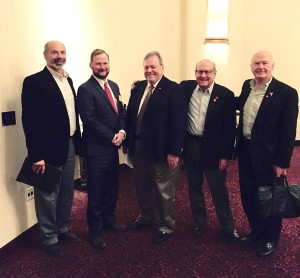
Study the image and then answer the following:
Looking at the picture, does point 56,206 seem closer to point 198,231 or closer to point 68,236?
point 68,236

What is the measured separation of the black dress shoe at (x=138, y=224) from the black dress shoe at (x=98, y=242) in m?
0.33

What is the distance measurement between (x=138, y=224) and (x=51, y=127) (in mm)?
1109

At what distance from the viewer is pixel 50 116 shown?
2.13 metres

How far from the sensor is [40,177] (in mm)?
2141

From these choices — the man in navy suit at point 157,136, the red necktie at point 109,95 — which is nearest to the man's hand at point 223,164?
the man in navy suit at point 157,136

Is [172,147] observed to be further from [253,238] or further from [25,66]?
[25,66]

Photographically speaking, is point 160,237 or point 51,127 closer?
point 51,127

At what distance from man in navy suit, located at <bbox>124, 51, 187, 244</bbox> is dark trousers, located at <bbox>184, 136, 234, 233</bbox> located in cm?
12

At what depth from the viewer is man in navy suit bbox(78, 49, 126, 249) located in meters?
2.22

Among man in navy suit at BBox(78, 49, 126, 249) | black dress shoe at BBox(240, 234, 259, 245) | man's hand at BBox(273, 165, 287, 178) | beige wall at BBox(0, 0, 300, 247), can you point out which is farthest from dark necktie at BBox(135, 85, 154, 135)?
black dress shoe at BBox(240, 234, 259, 245)

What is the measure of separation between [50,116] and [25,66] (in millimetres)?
532

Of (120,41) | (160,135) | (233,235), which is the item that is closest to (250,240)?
(233,235)

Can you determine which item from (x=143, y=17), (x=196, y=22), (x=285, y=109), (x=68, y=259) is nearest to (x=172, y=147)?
(x=285, y=109)

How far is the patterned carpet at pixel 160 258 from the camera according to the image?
6.63 feet
